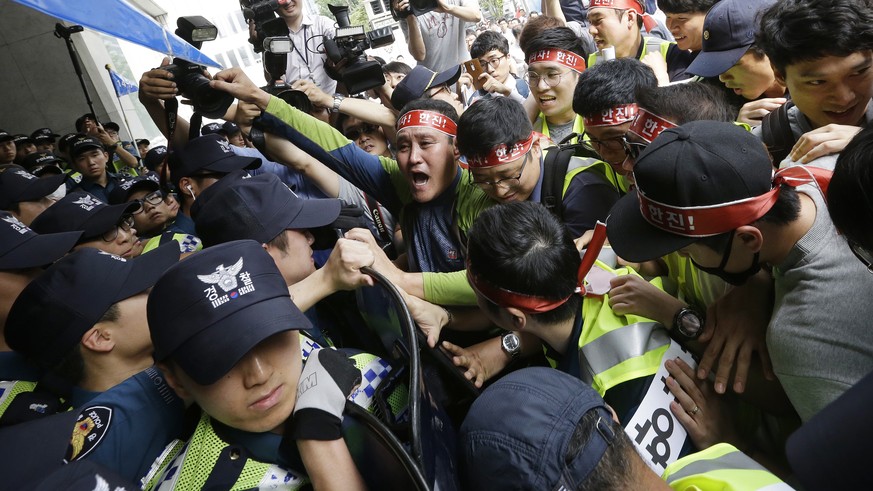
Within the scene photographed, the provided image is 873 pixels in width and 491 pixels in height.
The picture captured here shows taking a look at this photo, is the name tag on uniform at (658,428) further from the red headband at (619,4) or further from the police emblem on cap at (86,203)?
the police emblem on cap at (86,203)

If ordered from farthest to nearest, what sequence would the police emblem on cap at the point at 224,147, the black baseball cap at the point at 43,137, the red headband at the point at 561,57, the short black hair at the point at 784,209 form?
1. the black baseball cap at the point at 43,137
2. the red headband at the point at 561,57
3. the police emblem on cap at the point at 224,147
4. the short black hair at the point at 784,209

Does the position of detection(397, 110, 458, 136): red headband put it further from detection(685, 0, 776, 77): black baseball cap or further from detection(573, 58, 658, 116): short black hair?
detection(685, 0, 776, 77): black baseball cap

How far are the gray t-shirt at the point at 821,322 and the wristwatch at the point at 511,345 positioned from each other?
3.21 ft

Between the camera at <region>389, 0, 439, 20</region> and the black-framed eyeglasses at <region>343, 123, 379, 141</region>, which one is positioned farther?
the camera at <region>389, 0, 439, 20</region>

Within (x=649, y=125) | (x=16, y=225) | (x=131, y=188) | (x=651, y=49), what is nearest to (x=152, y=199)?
(x=131, y=188)

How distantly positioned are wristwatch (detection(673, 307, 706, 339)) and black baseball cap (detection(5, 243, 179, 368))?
1.92m

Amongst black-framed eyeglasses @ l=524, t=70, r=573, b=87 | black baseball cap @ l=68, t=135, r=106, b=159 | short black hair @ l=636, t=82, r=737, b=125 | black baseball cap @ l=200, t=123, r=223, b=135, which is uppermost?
short black hair @ l=636, t=82, r=737, b=125

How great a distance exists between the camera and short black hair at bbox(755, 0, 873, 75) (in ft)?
6.06

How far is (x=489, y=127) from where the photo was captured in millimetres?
2607

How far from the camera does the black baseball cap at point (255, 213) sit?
2.13 metres

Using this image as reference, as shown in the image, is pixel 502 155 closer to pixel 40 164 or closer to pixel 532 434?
pixel 532 434

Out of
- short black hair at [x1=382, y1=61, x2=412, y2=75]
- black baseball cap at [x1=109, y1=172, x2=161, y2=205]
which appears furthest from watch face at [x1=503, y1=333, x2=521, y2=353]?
black baseball cap at [x1=109, y1=172, x2=161, y2=205]

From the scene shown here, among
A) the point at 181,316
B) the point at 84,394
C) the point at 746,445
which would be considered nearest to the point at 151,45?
the point at 84,394

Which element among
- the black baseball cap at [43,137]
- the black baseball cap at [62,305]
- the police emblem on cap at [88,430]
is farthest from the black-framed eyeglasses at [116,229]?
the black baseball cap at [43,137]
